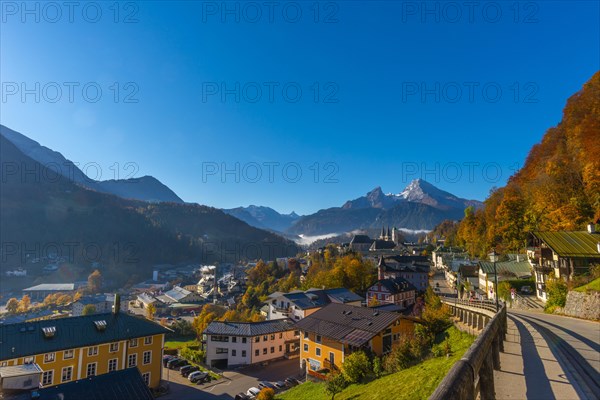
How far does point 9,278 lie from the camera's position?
19000cm

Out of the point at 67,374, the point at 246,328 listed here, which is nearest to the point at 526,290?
the point at 246,328

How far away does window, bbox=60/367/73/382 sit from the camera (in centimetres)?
3122

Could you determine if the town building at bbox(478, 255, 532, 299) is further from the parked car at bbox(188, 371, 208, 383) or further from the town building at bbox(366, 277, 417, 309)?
the parked car at bbox(188, 371, 208, 383)

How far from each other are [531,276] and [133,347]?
2010 inches

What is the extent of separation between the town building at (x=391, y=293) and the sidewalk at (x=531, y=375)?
48472mm

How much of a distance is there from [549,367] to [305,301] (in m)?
53.8

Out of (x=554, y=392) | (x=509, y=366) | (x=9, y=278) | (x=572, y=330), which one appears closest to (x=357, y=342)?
(x=572, y=330)

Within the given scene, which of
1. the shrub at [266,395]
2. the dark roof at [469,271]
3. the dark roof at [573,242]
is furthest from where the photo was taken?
the dark roof at [469,271]

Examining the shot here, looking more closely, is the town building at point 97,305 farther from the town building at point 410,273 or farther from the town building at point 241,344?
the town building at point 410,273

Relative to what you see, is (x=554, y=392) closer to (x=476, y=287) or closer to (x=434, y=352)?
(x=434, y=352)

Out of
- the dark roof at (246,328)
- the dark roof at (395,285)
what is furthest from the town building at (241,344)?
the dark roof at (395,285)

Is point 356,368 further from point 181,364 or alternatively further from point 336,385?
point 181,364

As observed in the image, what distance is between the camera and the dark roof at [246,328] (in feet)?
154

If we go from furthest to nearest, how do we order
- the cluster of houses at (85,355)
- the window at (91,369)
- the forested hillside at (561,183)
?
the forested hillside at (561,183), the window at (91,369), the cluster of houses at (85,355)
